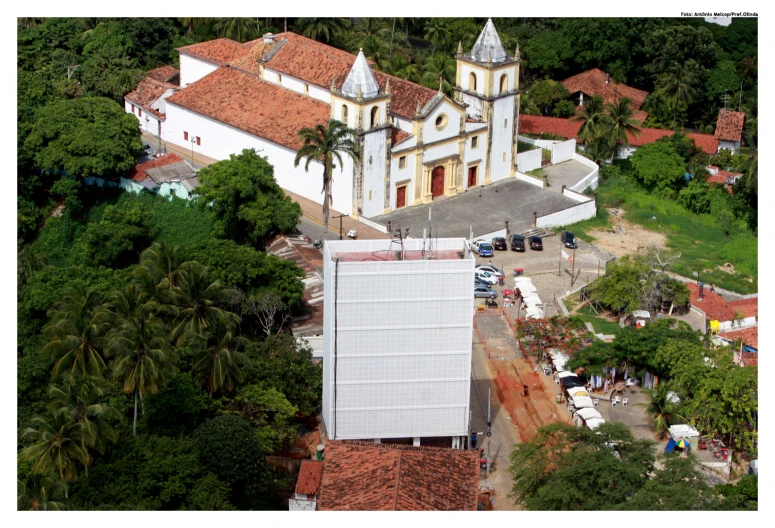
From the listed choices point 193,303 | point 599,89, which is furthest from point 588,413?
point 599,89

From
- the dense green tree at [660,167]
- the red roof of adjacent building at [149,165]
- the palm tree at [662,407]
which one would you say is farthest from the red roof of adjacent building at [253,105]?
the palm tree at [662,407]

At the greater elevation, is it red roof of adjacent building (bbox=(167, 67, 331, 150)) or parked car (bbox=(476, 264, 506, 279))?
red roof of adjacent building (bbox=(167, 67, 331, 150))

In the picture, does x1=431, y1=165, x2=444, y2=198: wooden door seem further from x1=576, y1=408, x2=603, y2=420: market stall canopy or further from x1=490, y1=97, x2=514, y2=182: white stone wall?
x1=576, y1=408, x2=603, y2=420: market stall canopy

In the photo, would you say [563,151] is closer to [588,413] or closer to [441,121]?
[441,121]

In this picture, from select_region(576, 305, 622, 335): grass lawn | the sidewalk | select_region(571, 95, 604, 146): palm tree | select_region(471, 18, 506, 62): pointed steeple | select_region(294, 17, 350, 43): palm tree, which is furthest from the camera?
select_region(294, 17, 350, 43): palm tree

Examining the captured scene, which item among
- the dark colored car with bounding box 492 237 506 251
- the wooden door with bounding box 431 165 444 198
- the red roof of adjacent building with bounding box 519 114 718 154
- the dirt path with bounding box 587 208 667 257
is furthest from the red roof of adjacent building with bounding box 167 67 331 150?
the red roof of adjacent building with bounding box 519 114 718 154

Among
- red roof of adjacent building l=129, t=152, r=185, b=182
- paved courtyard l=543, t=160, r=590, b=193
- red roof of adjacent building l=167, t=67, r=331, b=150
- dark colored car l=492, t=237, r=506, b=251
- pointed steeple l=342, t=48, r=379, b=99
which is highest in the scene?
pointed steeple l=342, t=48, r=379, b=99

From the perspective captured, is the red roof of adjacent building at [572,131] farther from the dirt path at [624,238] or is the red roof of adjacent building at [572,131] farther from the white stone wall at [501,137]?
the dirt path at [624,238]
